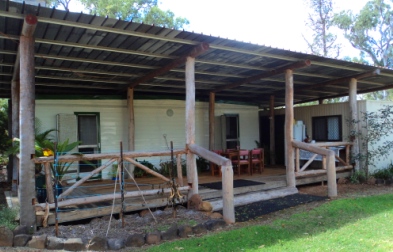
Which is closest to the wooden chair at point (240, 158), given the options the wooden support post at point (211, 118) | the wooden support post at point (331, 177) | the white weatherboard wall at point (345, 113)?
the wooden support post at point (211, 118)

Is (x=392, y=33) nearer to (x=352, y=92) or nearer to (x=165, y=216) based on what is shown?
(x=352, y=92)

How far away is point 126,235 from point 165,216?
1021mm

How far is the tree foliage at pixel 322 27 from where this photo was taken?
2320cm

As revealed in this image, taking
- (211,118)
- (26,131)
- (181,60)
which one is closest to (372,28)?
(211,118)

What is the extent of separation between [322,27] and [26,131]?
77.3 ft

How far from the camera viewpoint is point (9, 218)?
4.87 m

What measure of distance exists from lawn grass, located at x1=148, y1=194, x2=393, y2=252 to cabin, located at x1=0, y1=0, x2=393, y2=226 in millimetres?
817

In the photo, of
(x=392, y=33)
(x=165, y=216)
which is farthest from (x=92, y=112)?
(x=392, y=33)

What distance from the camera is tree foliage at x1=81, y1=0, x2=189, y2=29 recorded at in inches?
787

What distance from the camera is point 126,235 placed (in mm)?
4770

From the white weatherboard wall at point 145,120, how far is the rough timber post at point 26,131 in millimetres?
4042

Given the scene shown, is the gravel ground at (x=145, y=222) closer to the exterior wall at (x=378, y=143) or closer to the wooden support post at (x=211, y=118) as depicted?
the exterior wall at (x=378, y=143)

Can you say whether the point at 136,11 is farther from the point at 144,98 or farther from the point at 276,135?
the point at 276,135

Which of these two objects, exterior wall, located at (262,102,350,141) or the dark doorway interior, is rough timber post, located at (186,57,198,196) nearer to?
exterior wall, located at (262,102,350,141)
